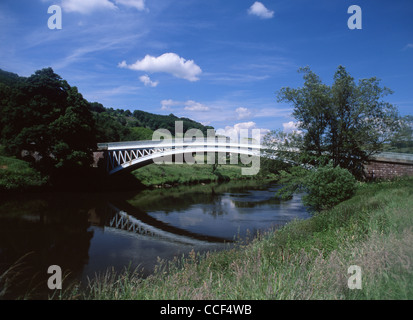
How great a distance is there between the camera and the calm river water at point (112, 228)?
9.77m

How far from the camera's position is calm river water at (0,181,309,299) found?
9.77 metres

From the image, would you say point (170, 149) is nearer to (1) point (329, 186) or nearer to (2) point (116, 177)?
(2) point (116, 177)

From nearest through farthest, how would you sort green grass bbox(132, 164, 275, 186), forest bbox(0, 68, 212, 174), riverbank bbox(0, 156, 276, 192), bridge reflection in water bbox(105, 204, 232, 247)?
bridge reflection in water bbox(105, 204, 232, 247) < riverbank bbox(0, 156, 276, 192) < forest bbox(0, 68, 212, 174) < green grass bbox(132, 164, 275, 186)

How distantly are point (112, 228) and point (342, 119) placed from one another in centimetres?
1501

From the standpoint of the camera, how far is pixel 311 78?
17.0m

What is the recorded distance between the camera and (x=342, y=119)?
1647cm

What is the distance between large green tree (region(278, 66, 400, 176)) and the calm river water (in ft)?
15.3

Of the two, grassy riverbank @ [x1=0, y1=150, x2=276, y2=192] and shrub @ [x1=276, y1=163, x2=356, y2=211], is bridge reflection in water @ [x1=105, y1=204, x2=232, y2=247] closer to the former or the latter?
shrub @ [x1=276, y1=163, x2=356, y2=211]

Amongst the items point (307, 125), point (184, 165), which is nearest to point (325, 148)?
Answer: point (307, 125)

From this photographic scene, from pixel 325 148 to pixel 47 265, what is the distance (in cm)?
1589

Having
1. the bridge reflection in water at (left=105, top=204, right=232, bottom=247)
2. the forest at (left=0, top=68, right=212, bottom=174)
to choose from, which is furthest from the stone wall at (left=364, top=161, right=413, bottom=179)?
the forest at (left=0, top=68, right=212, bottom=174)

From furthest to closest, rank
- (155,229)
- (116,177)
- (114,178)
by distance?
(116,177) < (114,178) < (155,229)

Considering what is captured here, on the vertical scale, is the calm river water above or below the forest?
below

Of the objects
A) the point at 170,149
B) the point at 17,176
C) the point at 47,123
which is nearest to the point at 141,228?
the point at 170,149
